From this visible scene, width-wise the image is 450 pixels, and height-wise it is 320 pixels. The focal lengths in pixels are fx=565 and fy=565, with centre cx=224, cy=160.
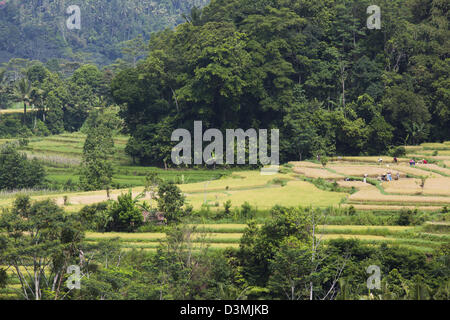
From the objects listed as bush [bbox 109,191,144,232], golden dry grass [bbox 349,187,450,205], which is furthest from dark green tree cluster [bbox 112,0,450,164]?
bush [bbox 109,191,144,232]

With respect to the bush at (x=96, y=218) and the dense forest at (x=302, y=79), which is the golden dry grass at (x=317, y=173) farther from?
the bush at (x=96, y=218)

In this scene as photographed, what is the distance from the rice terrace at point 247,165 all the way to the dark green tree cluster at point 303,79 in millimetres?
118

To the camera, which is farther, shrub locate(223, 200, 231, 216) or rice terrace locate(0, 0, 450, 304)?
shrub locate(223, 200, 231, 216)

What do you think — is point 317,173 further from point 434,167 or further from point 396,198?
point 396,198

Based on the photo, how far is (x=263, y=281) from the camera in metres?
15.3

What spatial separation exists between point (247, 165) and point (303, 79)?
8.08m

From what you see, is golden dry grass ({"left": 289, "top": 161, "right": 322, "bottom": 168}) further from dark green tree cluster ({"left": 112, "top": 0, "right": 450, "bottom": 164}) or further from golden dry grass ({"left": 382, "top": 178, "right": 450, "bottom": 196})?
golden dry grass ({"left": 382, "top": 178, "right": 450, "bottom": 196})

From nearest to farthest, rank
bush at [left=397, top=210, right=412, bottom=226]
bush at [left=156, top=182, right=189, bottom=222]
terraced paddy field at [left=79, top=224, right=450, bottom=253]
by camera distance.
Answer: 1. terraced paddy field at [left=79, top=224, right=450, bottom=253]
2. bush at [left=397, top=210, right=412, bottom=226]
3. bush at [left=156, top=182, right=189, bottom=222]

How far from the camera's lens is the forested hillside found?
9944cm

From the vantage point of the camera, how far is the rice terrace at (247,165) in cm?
1444

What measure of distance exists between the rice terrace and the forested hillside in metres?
46.3

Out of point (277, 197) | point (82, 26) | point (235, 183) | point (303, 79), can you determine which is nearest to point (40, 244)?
point (277, 197)

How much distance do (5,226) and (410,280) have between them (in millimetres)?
10655
